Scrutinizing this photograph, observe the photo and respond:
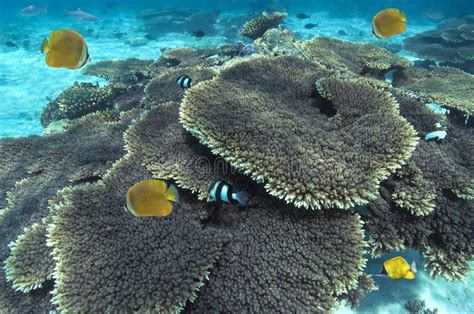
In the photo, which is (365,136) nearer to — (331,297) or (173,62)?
(331,297)

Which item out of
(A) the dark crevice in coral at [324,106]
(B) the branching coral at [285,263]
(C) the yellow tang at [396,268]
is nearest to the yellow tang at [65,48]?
(B) the branching coral at [285,263]

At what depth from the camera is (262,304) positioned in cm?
328

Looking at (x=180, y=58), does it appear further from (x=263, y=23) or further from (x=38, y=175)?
(x=38, y=175)

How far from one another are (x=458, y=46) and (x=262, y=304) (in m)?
16.7

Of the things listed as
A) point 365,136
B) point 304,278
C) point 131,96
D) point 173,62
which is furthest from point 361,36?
point 304,278

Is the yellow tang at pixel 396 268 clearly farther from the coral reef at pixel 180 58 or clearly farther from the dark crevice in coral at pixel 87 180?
the coral reef at pixel 180 58

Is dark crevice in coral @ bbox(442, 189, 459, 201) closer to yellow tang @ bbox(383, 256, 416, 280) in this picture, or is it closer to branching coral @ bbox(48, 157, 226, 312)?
yellow tang @ bbox(383, 256, 416, 280)

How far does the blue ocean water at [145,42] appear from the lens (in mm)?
4789

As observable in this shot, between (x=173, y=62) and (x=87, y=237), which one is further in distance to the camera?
(x=173, y=62)

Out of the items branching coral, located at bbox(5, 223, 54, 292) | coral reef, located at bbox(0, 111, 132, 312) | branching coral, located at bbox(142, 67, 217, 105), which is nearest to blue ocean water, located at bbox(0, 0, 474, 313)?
branching coral, located at bbox(5, 223, 54, 292)

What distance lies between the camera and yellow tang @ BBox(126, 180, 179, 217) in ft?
9.81

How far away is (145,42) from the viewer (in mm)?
21984

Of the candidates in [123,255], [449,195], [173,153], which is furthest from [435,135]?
[123,255]

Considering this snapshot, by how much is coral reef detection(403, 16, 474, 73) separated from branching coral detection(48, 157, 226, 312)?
14563mm
